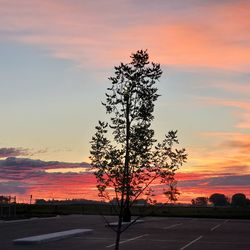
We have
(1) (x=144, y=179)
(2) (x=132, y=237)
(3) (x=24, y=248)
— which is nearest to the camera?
(1) (x=144, y=179)

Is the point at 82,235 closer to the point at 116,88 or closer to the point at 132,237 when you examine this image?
the point at 132,237

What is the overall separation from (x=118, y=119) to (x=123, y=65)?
132cm

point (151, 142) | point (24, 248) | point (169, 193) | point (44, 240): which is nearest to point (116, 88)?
point (151, 142)

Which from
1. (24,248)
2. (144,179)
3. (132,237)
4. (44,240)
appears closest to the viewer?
(144,179)

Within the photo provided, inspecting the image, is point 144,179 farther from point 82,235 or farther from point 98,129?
point 82,235

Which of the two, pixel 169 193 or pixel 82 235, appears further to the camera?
pixel 82 235

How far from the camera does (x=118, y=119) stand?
44.5ft

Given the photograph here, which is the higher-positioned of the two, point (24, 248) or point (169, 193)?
point (169, 193)

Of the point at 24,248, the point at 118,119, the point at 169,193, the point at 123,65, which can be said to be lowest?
the point at 24,248

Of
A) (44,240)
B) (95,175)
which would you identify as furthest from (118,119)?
(44,240)

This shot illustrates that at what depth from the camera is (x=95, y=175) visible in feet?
44.2

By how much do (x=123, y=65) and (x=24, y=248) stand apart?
42.5 feet

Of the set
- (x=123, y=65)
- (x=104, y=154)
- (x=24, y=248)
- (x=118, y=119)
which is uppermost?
(x=123, y=65)

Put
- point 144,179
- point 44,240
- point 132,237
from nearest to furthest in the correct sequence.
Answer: point 144,179, point 44,240, point 132,237
